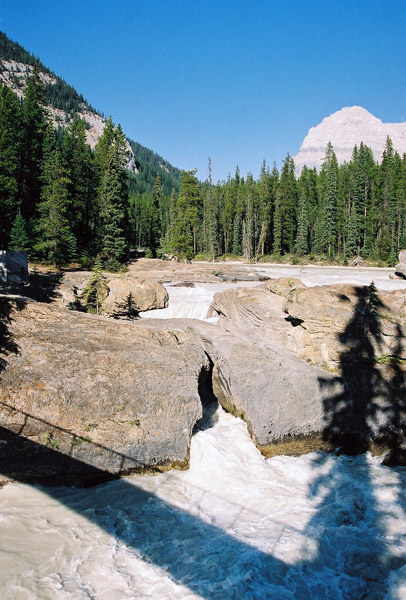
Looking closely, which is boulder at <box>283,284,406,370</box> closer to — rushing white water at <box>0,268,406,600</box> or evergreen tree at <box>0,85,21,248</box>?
rushing white water at <box>0,268,406,600</box>

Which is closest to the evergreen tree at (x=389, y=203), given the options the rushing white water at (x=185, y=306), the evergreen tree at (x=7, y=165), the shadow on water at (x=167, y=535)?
the rushing white water at (x=185, y=306)

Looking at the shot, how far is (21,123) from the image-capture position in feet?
101

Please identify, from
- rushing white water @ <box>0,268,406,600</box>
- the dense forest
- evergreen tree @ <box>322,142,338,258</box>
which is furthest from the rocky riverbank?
evergreen tree @ <box>322,142,338,258</box>

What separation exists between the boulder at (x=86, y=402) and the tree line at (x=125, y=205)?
18.8 m

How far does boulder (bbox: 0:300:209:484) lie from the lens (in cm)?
706

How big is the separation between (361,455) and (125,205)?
31.4 m

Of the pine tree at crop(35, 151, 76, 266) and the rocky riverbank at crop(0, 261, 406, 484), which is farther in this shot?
the pine tree at crop(35, 151, 76, 266)

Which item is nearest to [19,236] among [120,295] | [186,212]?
[120,295]

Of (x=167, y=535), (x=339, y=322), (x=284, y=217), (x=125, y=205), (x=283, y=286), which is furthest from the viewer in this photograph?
(x=284, y=217)

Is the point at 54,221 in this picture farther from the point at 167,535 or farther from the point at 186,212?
the point at 167,535

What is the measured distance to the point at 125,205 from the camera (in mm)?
34812

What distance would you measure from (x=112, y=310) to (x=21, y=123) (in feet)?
80.5

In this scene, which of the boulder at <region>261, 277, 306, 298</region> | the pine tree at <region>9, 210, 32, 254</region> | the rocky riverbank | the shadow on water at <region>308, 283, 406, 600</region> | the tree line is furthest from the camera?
the tree line

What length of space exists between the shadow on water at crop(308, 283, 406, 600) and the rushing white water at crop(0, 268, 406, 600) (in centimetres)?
3
